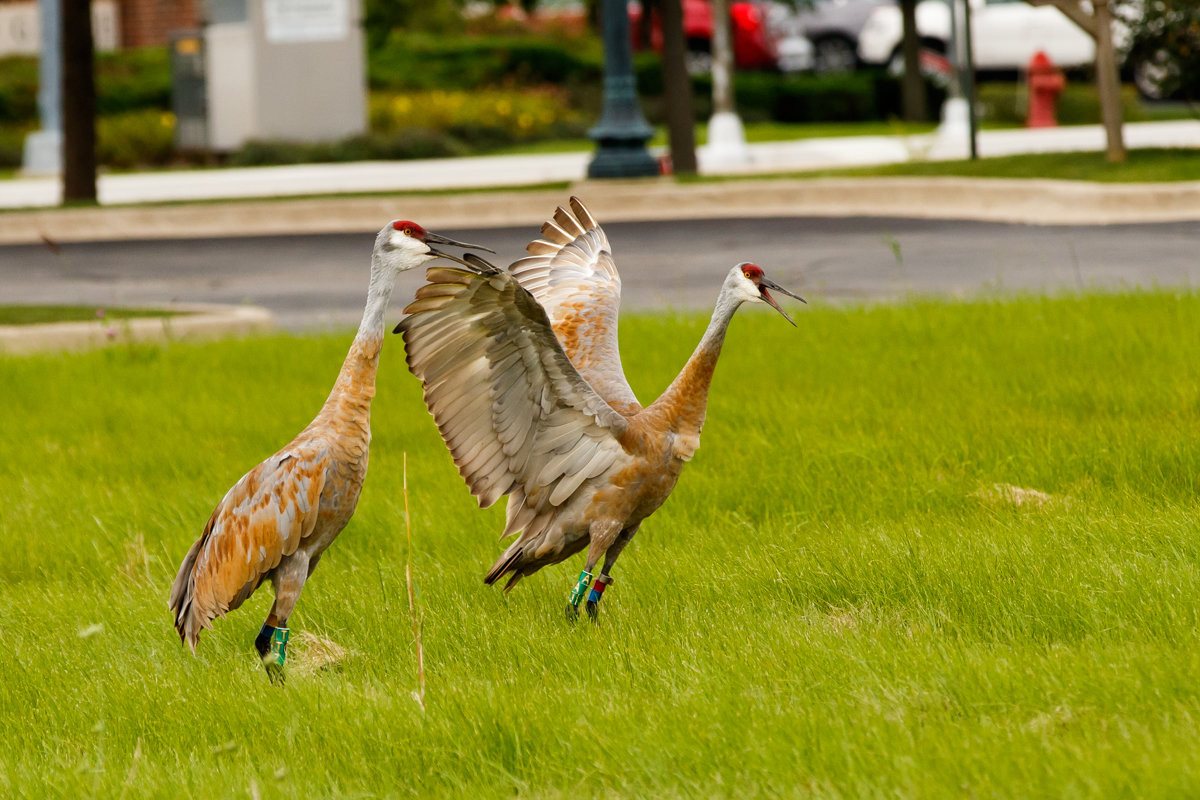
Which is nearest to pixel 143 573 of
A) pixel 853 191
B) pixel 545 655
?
pixel 545 655

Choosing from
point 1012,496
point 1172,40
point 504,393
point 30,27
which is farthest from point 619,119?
point 30,27

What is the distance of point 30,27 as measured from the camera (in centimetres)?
4166

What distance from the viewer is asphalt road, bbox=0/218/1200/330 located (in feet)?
40.8

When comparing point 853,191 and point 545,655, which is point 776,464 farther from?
point 853,191

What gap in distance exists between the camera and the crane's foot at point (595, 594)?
500 centimetres

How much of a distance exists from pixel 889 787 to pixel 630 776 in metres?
0.63

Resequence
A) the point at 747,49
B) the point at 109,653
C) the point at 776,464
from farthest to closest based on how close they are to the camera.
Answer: the point at 747,49 → the point at 776,464 → the point at 109,653

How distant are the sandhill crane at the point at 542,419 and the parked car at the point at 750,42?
31.6 meters

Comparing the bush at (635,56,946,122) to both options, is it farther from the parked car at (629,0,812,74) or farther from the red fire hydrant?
the red fire hydrant

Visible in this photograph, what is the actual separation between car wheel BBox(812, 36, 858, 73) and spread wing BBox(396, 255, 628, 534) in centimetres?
3232

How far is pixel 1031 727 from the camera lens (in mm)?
3824

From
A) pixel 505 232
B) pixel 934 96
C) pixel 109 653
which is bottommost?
pixel 109 653

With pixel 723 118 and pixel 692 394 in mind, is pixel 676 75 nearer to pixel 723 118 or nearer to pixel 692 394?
pixel 723 118

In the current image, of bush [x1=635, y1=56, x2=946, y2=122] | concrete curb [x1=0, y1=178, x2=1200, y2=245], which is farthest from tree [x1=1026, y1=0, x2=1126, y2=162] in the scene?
bush [x1=635, y1=56, x2=946, y2=122]
